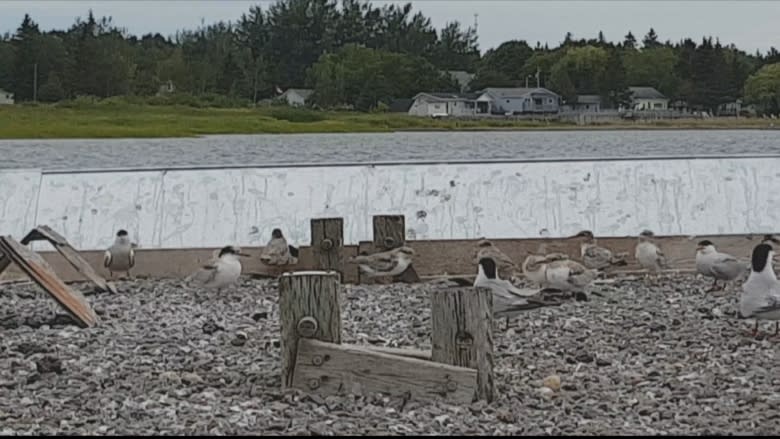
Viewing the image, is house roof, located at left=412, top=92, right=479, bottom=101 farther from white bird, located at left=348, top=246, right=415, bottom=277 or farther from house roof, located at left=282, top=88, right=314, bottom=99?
white bird, located at left=348, top=246, right=415, bottom=277

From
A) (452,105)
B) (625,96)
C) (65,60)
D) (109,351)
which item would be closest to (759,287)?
(109,351)

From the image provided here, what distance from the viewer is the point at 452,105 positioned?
152ft

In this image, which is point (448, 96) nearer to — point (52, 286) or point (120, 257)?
point (120, 257)

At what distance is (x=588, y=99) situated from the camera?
143 ft

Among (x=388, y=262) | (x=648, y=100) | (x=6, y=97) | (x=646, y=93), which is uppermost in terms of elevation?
(x=6, y=97)

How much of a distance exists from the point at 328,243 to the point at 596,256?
85.0 inches

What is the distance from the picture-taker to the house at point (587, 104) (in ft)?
137

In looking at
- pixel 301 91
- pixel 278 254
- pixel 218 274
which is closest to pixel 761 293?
pixel 218 274

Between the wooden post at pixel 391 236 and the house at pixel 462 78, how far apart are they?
145ft

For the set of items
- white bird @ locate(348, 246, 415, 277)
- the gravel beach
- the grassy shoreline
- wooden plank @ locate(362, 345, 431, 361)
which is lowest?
the gravel beach

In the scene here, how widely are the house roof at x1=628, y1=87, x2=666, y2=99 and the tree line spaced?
247 mm

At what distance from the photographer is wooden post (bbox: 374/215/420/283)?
10406 mm

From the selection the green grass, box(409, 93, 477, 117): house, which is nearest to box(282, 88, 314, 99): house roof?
box(409, 93, 477, 117): house

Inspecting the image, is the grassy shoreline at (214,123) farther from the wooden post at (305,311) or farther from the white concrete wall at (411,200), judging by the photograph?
the wooden post at (305,311)
